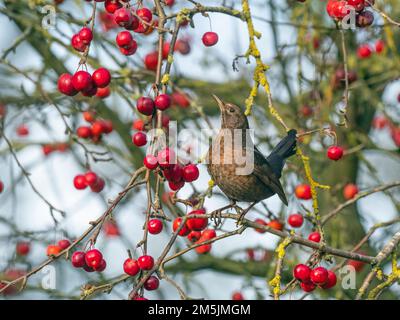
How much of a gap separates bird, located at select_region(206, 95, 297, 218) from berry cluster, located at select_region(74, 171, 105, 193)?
1.92ft

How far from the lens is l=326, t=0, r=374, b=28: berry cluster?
329 cm

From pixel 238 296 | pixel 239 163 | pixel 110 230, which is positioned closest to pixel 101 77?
pixel 239 163

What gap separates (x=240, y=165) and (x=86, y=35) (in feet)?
5.04

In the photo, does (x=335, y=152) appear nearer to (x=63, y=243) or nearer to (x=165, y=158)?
(x=165, y=158)

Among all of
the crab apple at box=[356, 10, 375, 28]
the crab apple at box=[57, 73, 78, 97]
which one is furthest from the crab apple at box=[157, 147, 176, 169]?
the crab apple at box=[356, 10, 375, 28]

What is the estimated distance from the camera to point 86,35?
2945 mm

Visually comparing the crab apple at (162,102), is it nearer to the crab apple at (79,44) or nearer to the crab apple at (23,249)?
the crab apple at (79,44)

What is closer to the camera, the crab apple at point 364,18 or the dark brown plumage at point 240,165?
the crab apple at point 364,18

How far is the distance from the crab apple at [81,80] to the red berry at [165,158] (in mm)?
455

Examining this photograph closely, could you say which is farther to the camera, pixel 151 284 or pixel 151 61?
pixel 151 61

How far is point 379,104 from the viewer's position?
521cm

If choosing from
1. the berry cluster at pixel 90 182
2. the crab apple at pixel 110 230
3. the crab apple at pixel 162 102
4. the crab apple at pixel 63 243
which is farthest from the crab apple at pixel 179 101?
the crab apple at pixel 162 102

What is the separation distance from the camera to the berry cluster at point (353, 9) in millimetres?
3289
